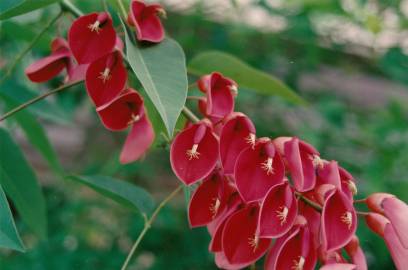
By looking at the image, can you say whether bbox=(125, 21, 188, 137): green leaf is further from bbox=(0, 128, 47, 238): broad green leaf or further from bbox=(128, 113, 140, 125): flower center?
bbox=(0, 128, 47, 238): broad green leaf

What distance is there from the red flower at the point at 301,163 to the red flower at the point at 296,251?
0.08 ft

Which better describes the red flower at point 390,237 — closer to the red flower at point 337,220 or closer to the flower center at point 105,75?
the red flower at point 337,220

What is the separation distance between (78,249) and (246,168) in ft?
3.04

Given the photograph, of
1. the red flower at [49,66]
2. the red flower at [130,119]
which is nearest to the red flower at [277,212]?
the red flower at [130,119]

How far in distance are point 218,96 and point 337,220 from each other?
0.13 metres

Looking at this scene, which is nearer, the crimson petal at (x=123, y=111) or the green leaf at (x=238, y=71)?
the crimson petal at (x=123, y=111)

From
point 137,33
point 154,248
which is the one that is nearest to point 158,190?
point 154,248

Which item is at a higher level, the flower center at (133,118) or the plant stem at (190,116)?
the flower center at (133,118)

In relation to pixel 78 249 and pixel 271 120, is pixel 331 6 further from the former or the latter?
pixel 78 249

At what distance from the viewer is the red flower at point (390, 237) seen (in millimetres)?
439

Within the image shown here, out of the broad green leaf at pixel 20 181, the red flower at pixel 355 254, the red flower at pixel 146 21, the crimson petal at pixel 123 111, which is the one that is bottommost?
the broad green leaf at pixel 20 181

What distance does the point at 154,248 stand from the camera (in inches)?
54.1

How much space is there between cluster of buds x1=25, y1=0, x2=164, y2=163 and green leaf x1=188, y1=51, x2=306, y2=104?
126mm

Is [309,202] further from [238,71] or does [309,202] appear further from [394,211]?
[238,71]
